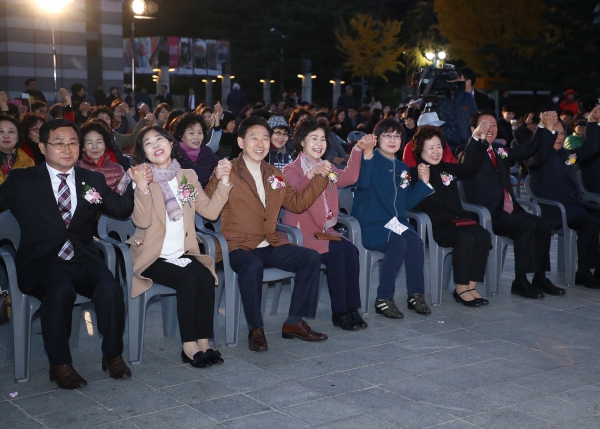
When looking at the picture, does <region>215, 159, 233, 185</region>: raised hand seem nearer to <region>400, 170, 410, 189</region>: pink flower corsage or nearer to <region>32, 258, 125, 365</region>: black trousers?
<region>32, 258, 125, 365</region>: black trousers

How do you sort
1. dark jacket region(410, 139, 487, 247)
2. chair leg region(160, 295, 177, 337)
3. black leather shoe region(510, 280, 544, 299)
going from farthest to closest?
1. black leather shoe region(510, 280, 544, 299)
2. dark jacket region(410, 139, 487, 247)
3. chair leg region(160, 295, 177, 337)

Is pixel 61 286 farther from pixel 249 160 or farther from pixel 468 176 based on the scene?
pixel 468 176

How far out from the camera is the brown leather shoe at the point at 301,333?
206 inches

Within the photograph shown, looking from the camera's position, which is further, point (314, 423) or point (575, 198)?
point (575, 198)

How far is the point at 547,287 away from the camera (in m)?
6.64

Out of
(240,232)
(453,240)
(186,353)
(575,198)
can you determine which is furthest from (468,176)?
(186,353)

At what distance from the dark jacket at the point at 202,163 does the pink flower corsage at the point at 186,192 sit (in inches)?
57.1

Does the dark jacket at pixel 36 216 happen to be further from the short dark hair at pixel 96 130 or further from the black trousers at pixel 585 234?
the black trousers at pixel 585 234

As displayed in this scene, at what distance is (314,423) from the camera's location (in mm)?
3838

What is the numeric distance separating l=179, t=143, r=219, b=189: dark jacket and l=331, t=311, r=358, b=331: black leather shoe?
165 cm

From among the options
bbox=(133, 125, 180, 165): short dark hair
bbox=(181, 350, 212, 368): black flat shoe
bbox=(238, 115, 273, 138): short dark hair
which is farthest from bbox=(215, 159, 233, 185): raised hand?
bbox=(181, 350, 212, 368): black flat shoe

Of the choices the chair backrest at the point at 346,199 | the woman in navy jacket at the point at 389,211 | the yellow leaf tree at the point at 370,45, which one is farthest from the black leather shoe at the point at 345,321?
the yellow leaf tree at the point at 370,45

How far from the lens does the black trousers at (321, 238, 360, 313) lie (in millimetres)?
5531

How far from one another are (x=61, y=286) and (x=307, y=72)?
32.8m
